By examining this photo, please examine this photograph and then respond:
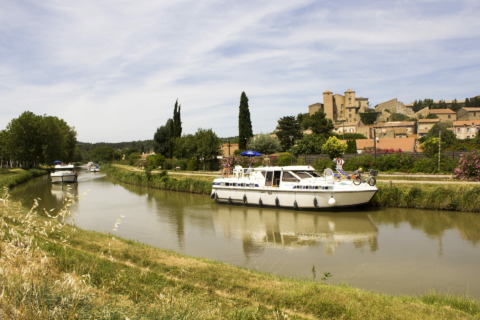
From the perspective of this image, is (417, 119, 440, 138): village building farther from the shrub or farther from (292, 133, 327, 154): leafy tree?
the shrub

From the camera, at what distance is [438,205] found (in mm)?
20109

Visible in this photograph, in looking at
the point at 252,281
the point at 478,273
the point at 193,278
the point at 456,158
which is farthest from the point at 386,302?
the point at 456,158

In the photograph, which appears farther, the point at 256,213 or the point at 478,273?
the point at 256,213

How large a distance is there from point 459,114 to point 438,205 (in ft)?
388

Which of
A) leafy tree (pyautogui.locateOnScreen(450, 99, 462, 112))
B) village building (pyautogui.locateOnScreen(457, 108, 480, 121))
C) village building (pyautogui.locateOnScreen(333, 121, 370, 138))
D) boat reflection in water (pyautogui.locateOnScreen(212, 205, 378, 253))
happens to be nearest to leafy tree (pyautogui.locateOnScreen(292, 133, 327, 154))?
boat reflection in water (pyautogui.locateOnScreen(212, 205, 378, 253))

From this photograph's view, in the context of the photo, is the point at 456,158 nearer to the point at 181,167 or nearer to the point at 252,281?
the point at 252,281

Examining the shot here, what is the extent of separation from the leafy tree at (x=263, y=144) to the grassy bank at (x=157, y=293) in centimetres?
4325

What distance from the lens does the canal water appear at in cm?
1067

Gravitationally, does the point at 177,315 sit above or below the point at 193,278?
above

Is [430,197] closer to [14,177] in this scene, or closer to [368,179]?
[368,179]

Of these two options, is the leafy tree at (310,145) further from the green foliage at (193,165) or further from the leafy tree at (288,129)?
the leafy tree at (288,129)

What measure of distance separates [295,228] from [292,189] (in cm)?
450

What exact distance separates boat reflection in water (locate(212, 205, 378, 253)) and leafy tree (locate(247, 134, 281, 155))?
28.7 metres

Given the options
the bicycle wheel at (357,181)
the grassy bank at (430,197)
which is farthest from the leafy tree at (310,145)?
the bicycle wheel at (357,181)
